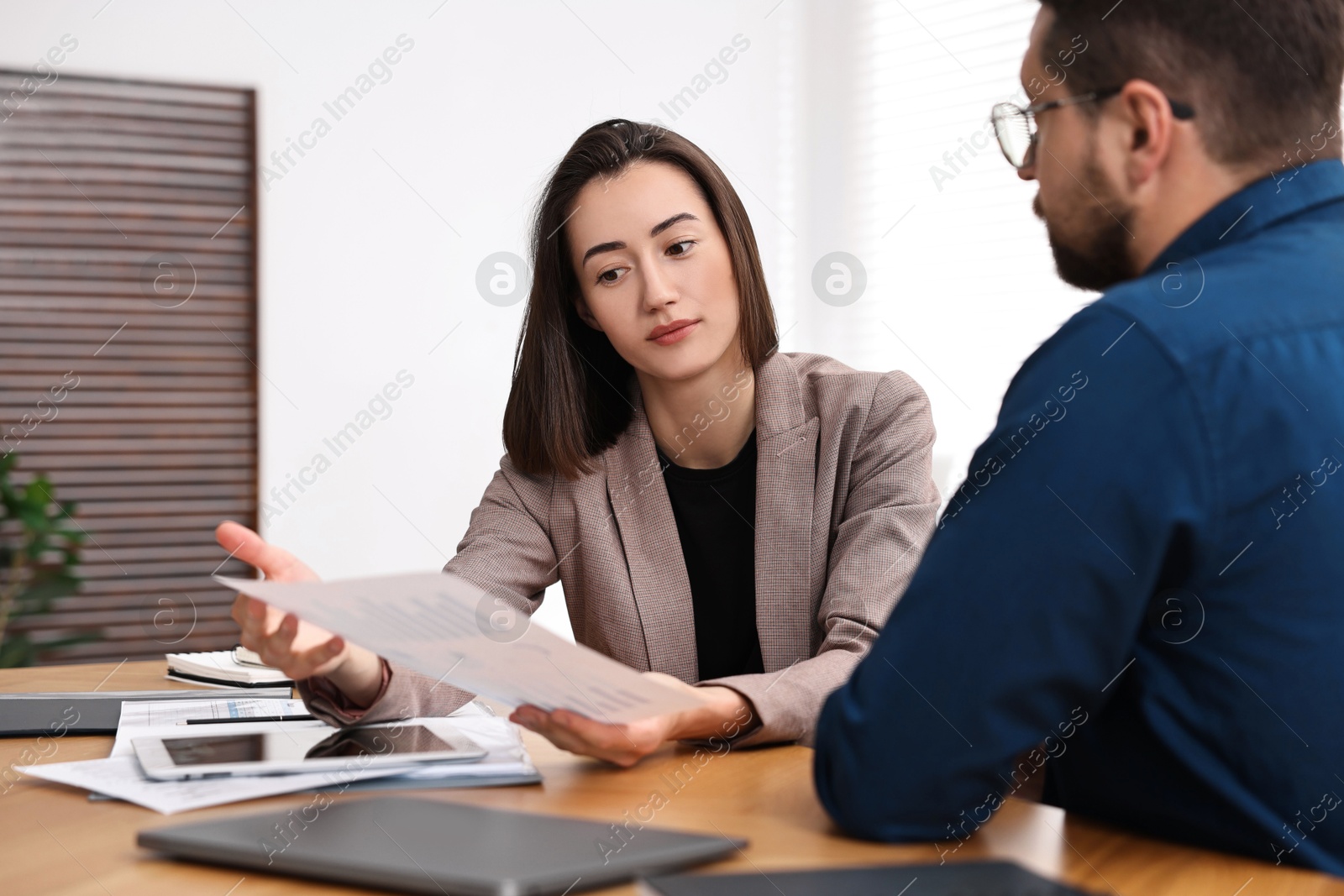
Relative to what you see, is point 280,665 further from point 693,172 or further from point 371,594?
point 693,172

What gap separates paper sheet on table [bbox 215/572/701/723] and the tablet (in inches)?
3.5

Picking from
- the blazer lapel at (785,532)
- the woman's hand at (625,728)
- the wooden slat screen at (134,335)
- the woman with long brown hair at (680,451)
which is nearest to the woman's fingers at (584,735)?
the woman's hand at (625,728)

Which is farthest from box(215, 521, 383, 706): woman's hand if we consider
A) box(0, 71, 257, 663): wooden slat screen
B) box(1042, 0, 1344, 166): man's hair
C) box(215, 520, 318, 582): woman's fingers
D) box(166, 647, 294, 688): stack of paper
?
box(0, 71, 257, 663): wooden slat screen

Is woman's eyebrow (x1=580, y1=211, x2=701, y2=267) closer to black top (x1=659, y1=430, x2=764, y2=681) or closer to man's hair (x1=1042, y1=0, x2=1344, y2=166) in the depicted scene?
black top (x1=659, y1=430, x2=764, y2=681)

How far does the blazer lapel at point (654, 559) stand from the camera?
1.66m

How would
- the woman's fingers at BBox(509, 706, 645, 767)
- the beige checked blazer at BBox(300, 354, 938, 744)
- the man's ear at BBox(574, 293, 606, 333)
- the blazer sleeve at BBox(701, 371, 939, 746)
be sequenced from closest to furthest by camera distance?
1. the woman's fingers at BBox(509, 706, 645, 767)
2. the blazer sleeve at BBox(701, 371, 939, 746)
3. the beige checked blazer at BBox(300, 354, 938, 744)
4. the man's ear at BBox(574, 293, 606, 333)

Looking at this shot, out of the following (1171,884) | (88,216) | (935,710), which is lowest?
(1171,884)

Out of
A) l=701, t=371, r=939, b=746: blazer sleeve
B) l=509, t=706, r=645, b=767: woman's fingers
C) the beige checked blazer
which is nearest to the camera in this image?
l=509, t=706, r=645, b=767: woman's fingers

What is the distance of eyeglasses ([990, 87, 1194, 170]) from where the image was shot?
0.96 m

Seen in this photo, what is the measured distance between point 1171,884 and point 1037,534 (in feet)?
0.78

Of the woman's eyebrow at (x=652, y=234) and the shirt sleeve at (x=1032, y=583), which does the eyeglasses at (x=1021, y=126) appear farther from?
the woman's eyebrow at (x=652, y=234)

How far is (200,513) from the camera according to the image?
3.79 m

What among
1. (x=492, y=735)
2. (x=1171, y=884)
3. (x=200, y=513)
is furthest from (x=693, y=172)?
(x=200, y=513)

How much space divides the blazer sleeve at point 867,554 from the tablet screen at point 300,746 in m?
0.30
